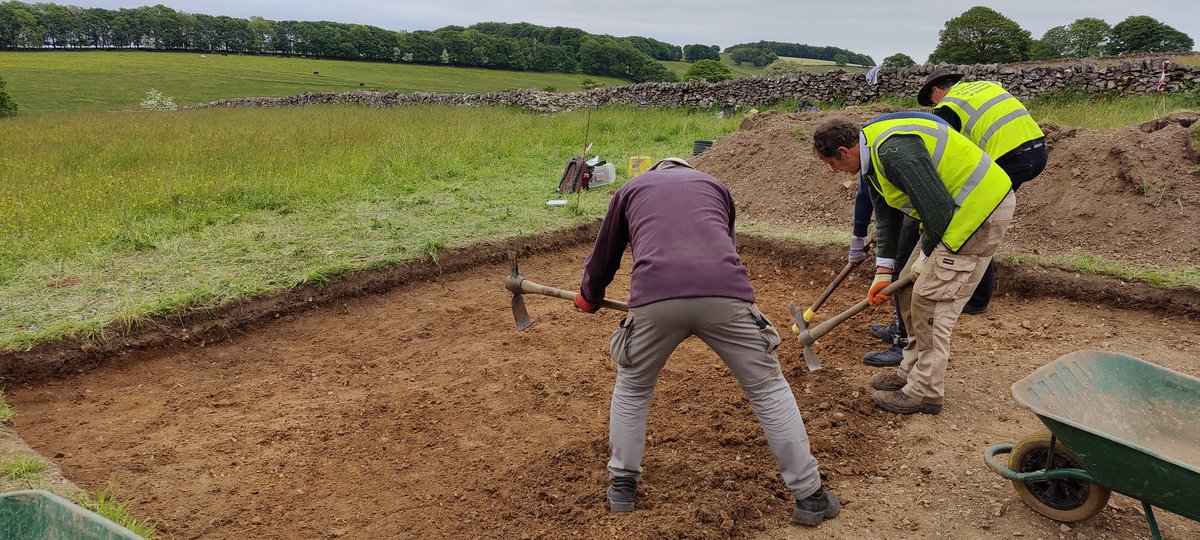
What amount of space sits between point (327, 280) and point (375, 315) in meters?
0.53

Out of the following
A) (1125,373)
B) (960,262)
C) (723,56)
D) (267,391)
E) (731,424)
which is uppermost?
(723,56)

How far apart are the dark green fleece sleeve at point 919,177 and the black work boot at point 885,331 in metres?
1.62

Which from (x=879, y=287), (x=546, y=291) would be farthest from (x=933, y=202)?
(x=546, y=291)

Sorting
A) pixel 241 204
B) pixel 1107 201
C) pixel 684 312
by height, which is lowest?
pixel 241 204

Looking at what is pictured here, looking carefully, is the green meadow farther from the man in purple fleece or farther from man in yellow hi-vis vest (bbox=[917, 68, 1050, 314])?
man in yellow hi-vis vest (bbox=[917, 68, 1050, 314])

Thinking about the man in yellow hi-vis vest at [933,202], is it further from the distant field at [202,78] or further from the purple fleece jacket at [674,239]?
the distant field at [202,78]

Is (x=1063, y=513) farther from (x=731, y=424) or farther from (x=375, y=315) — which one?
(x=375, y=315)

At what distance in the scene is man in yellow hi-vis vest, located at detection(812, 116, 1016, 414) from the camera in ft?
11.7

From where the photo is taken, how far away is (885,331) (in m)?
5.27

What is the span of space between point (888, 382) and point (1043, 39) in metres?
32.3

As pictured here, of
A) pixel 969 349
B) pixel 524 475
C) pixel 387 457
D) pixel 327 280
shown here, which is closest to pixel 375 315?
pixel 327 280

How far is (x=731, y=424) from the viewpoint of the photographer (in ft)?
13.1

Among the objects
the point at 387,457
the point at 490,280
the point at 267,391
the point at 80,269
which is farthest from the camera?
the point at 490,280

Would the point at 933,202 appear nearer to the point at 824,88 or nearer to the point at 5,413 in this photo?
the point at 5,413
